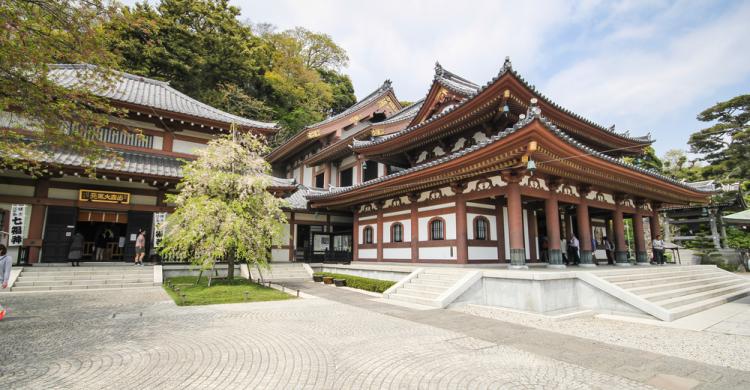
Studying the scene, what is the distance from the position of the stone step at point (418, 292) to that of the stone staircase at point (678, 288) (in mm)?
4998

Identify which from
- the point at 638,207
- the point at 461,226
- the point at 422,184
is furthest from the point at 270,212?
the point at 638,207

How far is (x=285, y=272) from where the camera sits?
720 inches

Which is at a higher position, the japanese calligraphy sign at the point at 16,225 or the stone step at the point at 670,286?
the japanese calligraphy sign at the point at 16,225

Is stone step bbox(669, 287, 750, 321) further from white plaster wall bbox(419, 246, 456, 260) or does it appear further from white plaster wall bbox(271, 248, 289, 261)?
white plaster wall bbox(271, 248, 289, 261)

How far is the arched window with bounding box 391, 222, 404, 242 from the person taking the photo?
52.4 ft

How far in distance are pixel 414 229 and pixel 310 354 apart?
32.8 feet

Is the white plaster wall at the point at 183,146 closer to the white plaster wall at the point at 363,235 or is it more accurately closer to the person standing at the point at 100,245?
the person standing at the point at 100,245

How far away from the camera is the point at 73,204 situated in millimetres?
15188

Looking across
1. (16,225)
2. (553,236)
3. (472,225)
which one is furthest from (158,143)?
(553,236)

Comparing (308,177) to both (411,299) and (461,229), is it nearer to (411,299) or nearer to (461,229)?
(461,229)

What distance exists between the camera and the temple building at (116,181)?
1415cm

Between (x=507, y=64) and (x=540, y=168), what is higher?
(x=507, y=64)

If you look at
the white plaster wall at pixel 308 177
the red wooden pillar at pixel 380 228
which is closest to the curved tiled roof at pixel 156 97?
the white plaster wall at pixel 308 177

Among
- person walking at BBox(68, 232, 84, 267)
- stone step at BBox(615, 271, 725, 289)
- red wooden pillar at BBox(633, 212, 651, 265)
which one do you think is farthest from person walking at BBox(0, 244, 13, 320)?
red wooden pillar at BBox(633, 212, 651, 265)
